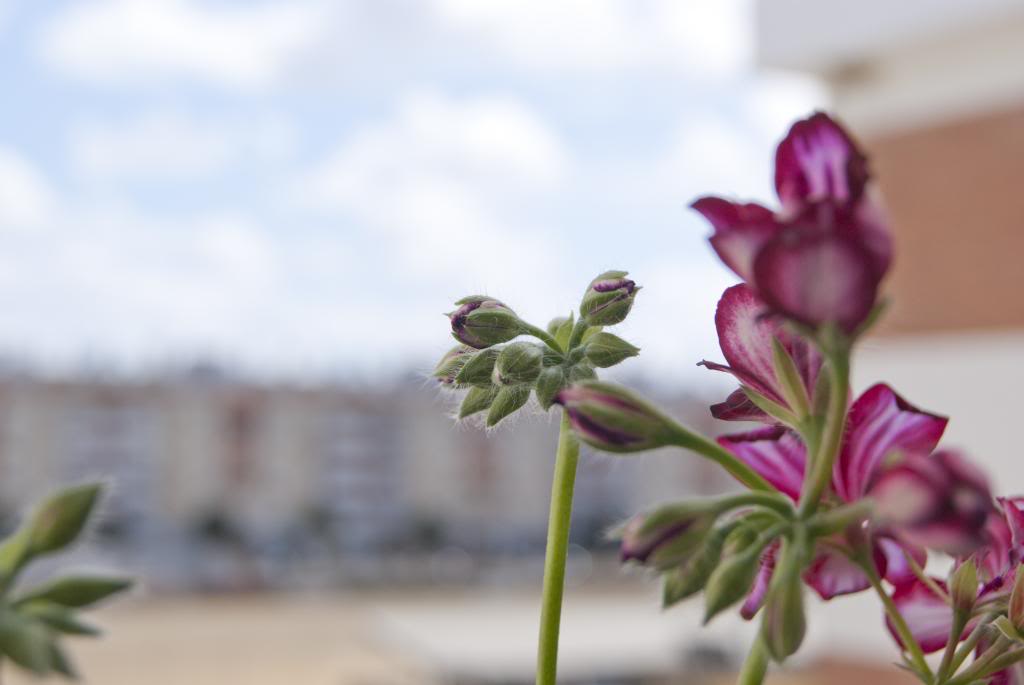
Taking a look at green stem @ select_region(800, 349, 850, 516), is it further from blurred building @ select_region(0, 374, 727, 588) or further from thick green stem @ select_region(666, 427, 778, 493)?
blurred building @ select_region(0, 374, 727, 588)

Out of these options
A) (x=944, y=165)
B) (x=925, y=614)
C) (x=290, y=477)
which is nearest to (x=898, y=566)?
(x=925, y=614)

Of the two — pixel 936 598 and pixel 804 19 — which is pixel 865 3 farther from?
pixel 936 598

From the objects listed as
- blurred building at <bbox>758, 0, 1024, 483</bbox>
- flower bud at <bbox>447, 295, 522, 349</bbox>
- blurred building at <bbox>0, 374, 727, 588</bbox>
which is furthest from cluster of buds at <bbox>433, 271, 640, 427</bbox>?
blurred building at <bbox>0, 374, 727, 588</bbox>

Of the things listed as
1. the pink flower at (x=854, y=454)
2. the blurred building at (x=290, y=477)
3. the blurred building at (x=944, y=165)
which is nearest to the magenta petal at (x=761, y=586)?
the pink flower at (x=854, y=454)

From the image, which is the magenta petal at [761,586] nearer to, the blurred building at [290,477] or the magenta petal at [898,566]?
the magenta petal at [898,566]

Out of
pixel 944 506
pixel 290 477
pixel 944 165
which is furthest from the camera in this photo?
pixel 290 477

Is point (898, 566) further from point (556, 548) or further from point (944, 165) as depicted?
point (944, 165)

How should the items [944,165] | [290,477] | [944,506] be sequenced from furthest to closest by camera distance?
[290,477]
[944,165]
[944,506]
